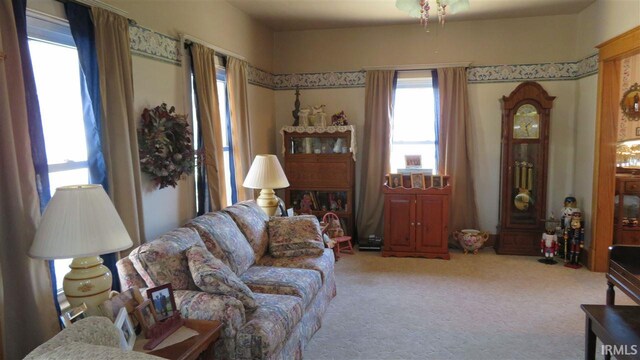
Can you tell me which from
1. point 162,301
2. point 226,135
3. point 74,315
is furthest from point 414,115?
point 74,315

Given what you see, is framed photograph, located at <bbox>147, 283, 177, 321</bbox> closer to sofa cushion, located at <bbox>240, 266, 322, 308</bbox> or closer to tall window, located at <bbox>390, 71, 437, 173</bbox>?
sofa cushion, located at <bbox>240, 266, 322, 308</bbox>

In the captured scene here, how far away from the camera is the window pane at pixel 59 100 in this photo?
2400 mm

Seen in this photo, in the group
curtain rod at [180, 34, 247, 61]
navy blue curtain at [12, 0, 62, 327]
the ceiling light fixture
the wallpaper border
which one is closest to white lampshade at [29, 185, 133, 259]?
navy blue curtain at [12, 0, 62, 327]

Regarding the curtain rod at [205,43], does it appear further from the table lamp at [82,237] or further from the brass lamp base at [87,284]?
the brass lamp base at [87,284]

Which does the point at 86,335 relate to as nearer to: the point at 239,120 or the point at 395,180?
the point at 239,120

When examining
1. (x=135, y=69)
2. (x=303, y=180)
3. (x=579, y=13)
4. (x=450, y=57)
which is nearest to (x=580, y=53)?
(x=579, y=13)

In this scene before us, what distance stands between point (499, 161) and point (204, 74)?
12.5 feet

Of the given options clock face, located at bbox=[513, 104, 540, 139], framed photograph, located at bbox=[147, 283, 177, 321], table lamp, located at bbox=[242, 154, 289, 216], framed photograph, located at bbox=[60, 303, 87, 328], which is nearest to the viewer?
framed photograph, located at bbox=[60, 303, 87, 328]

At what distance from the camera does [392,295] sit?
3934mm

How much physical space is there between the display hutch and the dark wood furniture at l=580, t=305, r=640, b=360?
129 inches

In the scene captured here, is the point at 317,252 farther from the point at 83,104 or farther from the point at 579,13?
the point at 579,13

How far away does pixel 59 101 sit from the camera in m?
2.51

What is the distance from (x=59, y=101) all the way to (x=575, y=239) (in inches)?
200

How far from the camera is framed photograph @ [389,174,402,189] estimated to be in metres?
5.27
